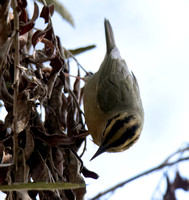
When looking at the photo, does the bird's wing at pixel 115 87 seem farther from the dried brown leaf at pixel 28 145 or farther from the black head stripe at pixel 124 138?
the dried brown leaf at pixel 28 145

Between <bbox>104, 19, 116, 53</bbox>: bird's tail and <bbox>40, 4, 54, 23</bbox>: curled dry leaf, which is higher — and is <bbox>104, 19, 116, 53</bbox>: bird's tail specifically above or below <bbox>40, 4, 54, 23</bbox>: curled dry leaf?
above

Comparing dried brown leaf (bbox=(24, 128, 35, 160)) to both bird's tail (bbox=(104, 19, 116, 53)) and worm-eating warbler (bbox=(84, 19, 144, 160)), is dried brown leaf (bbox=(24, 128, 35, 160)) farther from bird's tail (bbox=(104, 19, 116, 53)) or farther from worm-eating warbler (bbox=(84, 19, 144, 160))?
bird's tail (bbox=(104, 19, 116, 53))

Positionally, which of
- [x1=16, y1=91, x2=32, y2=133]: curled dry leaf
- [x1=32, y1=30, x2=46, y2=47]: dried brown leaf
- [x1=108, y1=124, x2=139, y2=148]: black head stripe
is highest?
[x1=32, y1=30, x2=46, y2=47]: dried brown leaf

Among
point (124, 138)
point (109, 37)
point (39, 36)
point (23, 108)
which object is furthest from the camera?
point (109, 37)

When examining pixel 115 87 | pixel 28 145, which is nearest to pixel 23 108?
pixel 28 145

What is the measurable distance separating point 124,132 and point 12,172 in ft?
5.39

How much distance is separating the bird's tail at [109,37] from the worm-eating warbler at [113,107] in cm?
35

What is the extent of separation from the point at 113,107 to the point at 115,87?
1.00 ft

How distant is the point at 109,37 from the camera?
4949 millimetres

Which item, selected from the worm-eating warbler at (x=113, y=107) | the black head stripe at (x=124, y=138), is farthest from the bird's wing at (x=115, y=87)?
the black head stripe at (x=124, y=138)

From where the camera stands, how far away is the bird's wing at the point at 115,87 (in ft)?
12.0

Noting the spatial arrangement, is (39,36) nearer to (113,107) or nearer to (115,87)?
(113,107)

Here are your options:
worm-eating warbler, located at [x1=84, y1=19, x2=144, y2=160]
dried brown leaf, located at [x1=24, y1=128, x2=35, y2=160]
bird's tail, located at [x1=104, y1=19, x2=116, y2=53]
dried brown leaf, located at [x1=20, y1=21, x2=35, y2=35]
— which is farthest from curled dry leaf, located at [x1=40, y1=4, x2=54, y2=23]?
bird's tail, located at [x1=104, y1=19, x2=116, y2=53]

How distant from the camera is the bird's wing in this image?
3.64m
